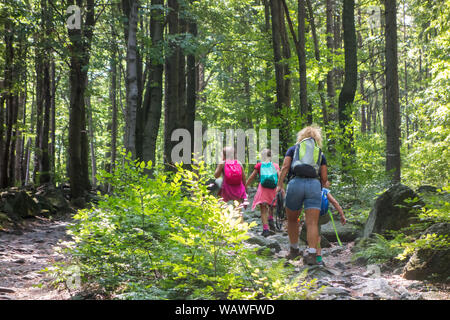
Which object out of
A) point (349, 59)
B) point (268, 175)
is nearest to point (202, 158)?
point (268, 175)

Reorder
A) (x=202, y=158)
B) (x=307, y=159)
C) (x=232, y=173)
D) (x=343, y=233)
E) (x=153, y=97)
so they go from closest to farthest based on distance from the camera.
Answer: (x=202, y=158) < (x=307, y=159) < (x=232, y=173) < (x=343, y=233) < (x=153, y=97)

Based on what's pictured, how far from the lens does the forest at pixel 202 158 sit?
4.81 m

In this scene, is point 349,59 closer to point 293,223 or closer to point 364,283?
point 293,223

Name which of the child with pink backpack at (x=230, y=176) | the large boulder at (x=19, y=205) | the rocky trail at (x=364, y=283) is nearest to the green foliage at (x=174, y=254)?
the rocky trail at (x=364, y=283)

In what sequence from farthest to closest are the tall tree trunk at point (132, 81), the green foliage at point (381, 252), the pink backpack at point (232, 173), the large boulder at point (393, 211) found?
the tall tree trunk at point (132, 81) → the pink backpack at point (232, 173) → the large boulder at point (393, 211) → the green foliage at point (381, 252)

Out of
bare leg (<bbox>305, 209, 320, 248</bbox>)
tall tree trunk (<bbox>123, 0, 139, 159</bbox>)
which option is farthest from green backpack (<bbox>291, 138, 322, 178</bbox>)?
tall tree trunk (<bbox>123, 0, 139, 159</bbox>)

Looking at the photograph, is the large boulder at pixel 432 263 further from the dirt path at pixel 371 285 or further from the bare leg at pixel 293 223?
the bare leg at pixel 293 223

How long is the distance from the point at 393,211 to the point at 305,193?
2.44 meters

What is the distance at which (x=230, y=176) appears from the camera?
932 centimetres

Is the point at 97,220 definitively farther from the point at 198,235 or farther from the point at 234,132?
the point at 234,132

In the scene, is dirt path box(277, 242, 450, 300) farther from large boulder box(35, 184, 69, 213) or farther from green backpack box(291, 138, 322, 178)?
large boulder box(35, 184, 69, 213)

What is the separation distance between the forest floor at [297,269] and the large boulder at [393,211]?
2.66 ft

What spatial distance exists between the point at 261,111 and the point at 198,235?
1690 cm
